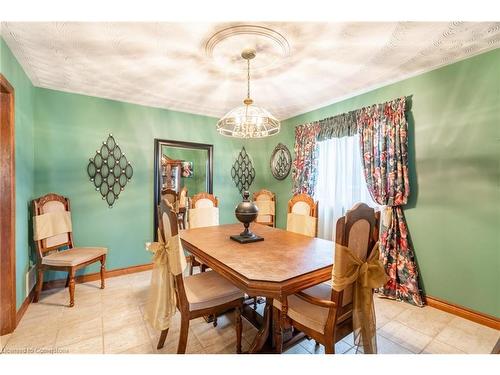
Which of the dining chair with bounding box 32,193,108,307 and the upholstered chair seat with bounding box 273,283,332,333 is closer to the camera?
the upholstered chair seat with bounding box 273,283,332,333

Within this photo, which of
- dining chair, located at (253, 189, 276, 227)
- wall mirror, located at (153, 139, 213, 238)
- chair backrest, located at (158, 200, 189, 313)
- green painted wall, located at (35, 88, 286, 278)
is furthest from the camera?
dining chair, located at (253, 189, 276, 227)

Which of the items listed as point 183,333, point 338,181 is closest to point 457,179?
point 338,181

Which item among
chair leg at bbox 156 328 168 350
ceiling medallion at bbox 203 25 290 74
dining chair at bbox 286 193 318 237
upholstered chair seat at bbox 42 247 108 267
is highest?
ceiling medallion at bbox 203 25 290 74

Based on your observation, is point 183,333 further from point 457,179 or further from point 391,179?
point 457,179

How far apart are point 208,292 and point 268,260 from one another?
1.67 ft

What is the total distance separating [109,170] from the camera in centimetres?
314

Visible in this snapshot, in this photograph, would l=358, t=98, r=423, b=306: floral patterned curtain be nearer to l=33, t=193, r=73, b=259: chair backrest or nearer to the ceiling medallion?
the ceiling medallion

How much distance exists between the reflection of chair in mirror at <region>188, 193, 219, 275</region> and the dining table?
21.9 inches

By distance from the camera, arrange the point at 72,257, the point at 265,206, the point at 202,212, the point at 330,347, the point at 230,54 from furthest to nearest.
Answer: the point at 265,206, the point at 202,212, the point at 72,257, the point at 230,54, the point at 330,347

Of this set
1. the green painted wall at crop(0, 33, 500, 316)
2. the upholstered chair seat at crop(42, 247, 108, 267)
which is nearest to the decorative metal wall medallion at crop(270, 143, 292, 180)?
the green painted wall at crop(0, 33, 500, 316)

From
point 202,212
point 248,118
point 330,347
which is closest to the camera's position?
point 330,347

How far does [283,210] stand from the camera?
164 inches

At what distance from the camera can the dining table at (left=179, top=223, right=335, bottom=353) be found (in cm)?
122

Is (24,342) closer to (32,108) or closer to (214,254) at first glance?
(214,254)
